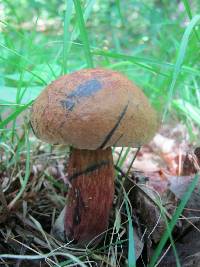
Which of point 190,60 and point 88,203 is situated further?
point 190,60

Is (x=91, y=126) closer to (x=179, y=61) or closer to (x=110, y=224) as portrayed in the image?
(x=179, y=61)

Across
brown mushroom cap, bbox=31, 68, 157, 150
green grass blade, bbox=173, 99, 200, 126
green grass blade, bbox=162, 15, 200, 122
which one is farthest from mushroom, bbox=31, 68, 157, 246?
green grass blade, bbox=173, 99, 200, 126

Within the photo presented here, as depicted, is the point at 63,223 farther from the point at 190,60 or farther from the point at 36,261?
the point at 190,60

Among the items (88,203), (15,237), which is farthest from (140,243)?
(15,237)

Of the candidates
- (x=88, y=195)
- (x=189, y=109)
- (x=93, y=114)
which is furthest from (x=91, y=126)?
(x=189, y=109)

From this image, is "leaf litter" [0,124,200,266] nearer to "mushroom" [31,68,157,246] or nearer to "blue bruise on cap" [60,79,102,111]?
"mushroom" [31,68,157,246]

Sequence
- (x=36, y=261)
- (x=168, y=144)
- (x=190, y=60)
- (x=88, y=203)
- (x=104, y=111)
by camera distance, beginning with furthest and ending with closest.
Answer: (x=168, y=144) < (x=190, y=60) < (x=88, y=203) < (x=36, y=261) < (x=104, y=111)
